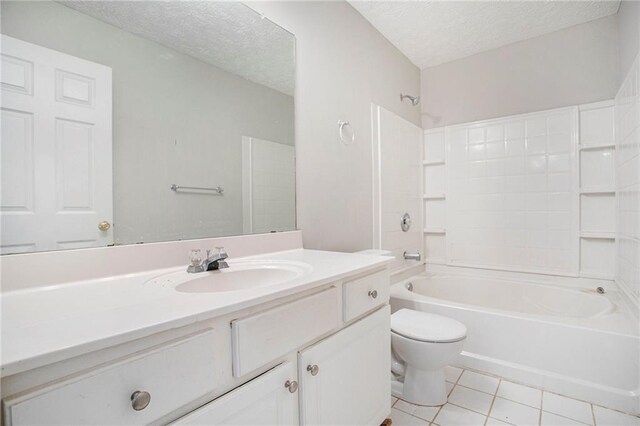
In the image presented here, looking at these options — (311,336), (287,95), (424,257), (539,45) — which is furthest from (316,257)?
(539,45)

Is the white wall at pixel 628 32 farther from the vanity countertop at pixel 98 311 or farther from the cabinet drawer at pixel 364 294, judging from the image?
the vanity countertop at pixel 98 311

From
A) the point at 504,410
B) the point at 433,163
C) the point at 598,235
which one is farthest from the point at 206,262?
the point at 598,235

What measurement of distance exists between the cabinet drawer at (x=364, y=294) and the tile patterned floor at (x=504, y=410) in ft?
2.36

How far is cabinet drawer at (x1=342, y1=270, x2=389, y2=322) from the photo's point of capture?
1096 mm

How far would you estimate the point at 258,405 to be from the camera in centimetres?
79

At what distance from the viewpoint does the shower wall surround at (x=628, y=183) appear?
1679 mm

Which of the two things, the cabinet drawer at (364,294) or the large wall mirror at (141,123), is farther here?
the cabinet drawer at (364,294)

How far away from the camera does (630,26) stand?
1882 mm

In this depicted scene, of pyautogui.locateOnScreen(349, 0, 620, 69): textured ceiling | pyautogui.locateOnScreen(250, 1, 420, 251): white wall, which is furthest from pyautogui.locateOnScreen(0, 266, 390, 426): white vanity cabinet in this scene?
pyautogui.locateOnScreen(349, 0, 620, 69): textured ceiling

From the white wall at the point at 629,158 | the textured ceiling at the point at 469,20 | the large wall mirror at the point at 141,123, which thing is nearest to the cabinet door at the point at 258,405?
the large wall mirror at the point at 141,123

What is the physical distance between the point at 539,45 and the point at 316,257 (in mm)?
2596

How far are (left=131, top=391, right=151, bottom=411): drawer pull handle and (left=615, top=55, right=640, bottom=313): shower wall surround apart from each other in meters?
2.25

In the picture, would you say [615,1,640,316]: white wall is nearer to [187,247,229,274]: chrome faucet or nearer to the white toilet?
the white toilet

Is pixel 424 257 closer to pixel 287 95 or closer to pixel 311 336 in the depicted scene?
pixel 287 95
